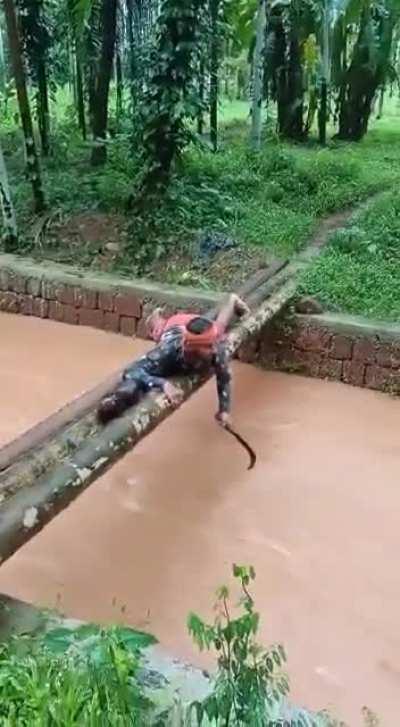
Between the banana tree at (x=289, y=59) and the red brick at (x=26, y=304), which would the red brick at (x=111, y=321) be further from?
the banana tree at (x=289, y=59)

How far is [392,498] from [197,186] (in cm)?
323

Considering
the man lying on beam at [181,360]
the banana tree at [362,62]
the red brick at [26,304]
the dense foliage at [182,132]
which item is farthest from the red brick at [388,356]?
the banana tree at [362,62]

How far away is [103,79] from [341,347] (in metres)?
3.05

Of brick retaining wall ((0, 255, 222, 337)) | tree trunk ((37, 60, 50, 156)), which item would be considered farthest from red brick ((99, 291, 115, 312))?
tree trunk ((37, 60, 50, 156))

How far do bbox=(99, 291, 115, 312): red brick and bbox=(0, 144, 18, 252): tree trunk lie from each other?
964 mm

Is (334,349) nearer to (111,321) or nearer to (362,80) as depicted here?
(111,321)

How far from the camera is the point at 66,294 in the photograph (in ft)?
16.8

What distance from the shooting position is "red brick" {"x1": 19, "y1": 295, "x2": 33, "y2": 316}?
209 inches

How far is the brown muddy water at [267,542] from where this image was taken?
2.55 metres

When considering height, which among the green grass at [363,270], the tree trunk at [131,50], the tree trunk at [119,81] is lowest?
the green grass at [363,270]

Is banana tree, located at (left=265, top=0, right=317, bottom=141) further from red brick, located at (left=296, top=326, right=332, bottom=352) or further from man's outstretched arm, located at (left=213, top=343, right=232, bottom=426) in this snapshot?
man's outstretched arm, located at (left=213, top=343, right=232, bottom=426)

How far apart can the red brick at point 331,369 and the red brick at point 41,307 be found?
187 centimetres

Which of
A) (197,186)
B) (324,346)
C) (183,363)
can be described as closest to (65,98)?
(197,186)

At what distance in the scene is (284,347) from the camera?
4617mm
